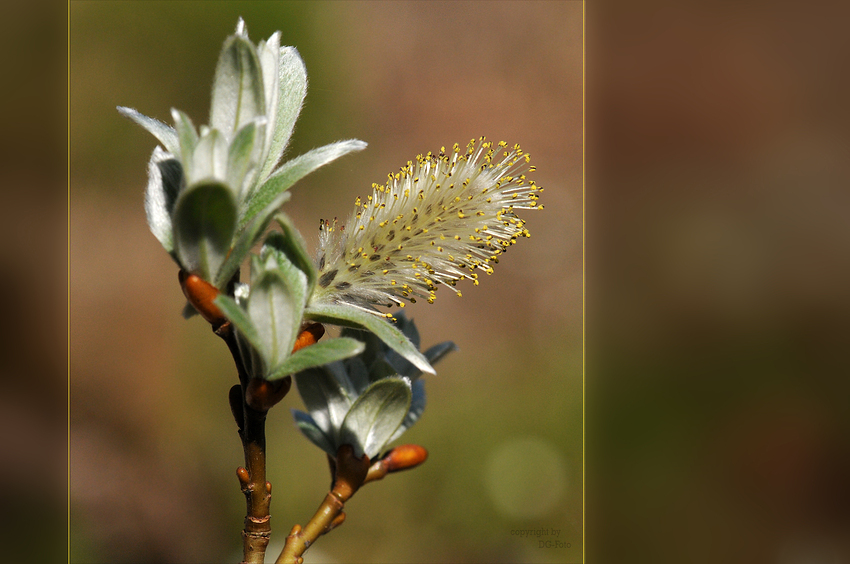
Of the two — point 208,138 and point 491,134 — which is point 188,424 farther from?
point 208,138

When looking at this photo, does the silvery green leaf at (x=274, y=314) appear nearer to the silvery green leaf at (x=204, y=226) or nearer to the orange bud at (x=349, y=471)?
the silvery green leaf at (x=204, y=226)

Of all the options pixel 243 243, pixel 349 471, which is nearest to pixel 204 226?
pixel 243 243

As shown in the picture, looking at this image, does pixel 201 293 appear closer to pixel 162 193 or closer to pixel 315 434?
pixel 162 193

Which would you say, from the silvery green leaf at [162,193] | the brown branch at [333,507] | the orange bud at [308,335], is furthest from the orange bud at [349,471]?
the silvery green leaf at [162,193]

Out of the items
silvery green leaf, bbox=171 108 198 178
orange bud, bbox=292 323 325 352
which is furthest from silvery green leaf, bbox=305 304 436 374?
silvery green leaf, bbox=171 108 198 178

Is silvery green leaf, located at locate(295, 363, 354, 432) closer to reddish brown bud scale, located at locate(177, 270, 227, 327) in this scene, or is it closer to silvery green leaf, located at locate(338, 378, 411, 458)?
silvery green leaf, located at locate(338, 378, 411, 458)
